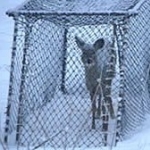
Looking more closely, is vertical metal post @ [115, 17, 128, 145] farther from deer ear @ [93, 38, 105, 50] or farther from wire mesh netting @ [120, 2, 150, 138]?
deer ear @ [93, 38, 105, 50]

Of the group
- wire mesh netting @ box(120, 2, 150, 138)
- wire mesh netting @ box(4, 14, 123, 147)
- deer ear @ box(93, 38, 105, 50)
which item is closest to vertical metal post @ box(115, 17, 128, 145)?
wire mesh netting @ box(4, 14, 123, 147)

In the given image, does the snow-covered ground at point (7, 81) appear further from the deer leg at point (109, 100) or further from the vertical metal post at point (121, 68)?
the deer leg at point (109, 100)

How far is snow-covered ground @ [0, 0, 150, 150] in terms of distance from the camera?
217 inches

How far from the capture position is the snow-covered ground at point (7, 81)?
551cm

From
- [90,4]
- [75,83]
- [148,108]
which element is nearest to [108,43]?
[90,4]

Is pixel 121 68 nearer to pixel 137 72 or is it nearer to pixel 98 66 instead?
pixel 98 66

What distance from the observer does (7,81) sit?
841 cm

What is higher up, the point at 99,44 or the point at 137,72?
the point at 99,44

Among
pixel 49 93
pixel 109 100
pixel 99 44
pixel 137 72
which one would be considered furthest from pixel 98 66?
pixel 49 93

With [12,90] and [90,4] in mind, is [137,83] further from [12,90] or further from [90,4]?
[12,90]

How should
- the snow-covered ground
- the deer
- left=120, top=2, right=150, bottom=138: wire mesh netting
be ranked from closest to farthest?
1. the snow-covered ground
2. the deer
3. left=120, top=2, right=150, bottom=138: wire mesh netting

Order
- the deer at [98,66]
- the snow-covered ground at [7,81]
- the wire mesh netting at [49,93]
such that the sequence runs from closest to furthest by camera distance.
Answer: the snow-covered ground at [7,81]
the wire mesh netting at [49,93]
the deer at [98,66]

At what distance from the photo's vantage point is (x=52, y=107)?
271 inches

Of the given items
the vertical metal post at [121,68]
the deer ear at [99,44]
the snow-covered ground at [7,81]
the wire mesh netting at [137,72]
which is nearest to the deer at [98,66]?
the deer ear at [99,44]
